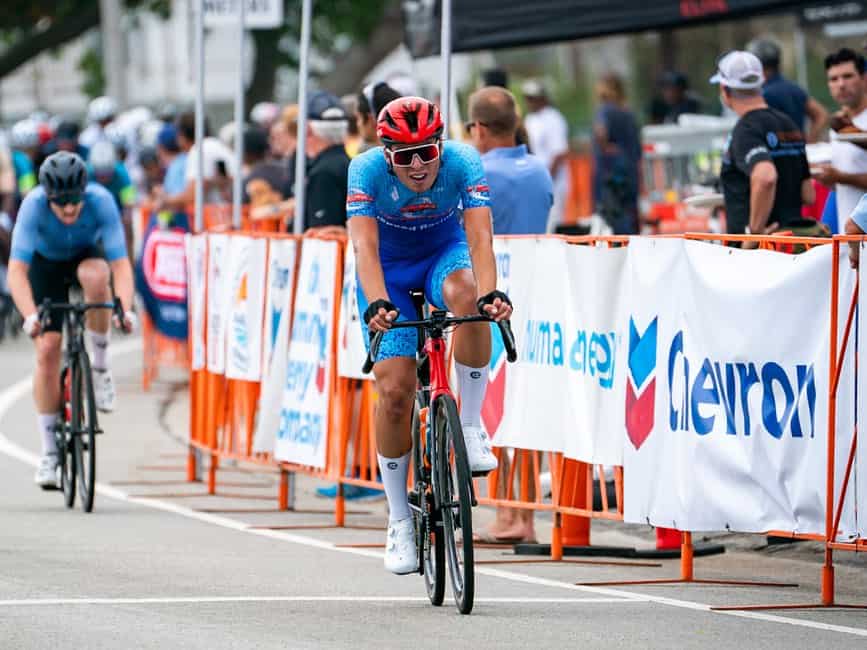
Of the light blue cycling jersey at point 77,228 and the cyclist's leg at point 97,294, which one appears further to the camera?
the cyclist's leg at point 97,294

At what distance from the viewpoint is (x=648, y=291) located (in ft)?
32.6

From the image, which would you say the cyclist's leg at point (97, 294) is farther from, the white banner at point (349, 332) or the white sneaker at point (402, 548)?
the white sneaker at point (402, 548)

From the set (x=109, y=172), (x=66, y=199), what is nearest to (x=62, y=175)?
(x=66, y=199)

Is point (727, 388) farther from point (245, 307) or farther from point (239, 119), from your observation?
point (239, 119)

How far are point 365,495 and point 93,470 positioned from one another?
190cm

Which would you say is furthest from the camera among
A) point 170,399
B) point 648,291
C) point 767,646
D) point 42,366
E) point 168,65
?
point 168,65

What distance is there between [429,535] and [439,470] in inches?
11.9

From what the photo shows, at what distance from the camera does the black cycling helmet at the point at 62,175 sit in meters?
12.6

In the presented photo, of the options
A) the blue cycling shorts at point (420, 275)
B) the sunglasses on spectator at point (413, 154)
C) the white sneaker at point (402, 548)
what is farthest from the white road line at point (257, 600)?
the sunglasses on spectator at point (413, 154)

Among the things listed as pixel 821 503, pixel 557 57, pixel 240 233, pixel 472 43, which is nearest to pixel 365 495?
pixel 240 233

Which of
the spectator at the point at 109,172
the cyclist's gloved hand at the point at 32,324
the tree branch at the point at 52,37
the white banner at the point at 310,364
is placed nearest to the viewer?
the white banner at the point at 310,364

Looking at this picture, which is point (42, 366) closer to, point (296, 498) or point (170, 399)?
point (296, 498)

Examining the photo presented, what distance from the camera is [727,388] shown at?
9.48 m

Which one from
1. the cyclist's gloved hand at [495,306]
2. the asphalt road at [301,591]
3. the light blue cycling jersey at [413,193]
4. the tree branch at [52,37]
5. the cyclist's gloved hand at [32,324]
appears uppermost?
the tree branch at [52,37]
